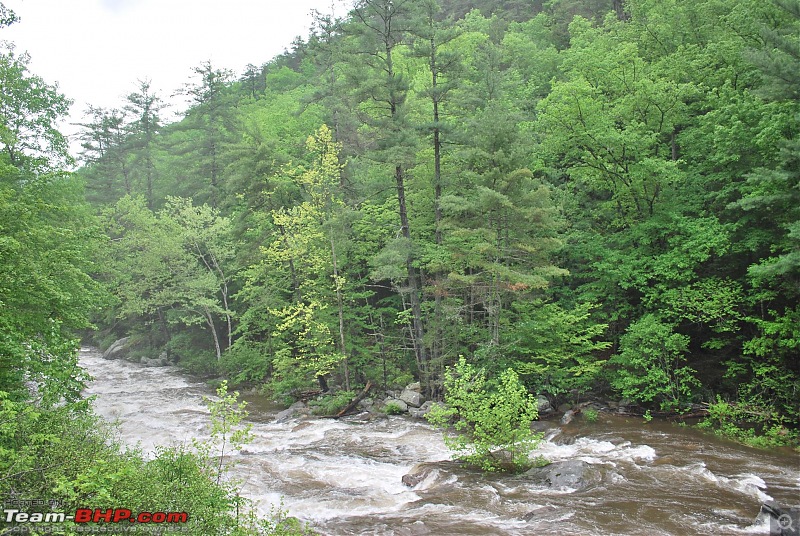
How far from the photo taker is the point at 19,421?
22.1ft

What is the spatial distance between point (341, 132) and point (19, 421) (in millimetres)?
19299

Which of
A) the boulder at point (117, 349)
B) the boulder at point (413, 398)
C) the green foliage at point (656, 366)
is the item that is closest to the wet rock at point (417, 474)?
the boulder at point (413, 398)

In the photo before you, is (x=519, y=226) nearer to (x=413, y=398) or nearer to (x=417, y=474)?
(x=413, y=398)

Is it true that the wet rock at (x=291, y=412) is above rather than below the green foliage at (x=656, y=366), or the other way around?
below

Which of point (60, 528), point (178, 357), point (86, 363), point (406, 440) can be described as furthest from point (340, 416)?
point (86, 363)

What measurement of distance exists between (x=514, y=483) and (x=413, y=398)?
26.5 ft

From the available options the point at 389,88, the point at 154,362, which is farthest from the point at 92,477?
the point at 154,362

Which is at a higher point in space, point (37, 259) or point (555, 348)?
point (37, 259)

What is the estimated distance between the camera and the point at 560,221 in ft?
56.7

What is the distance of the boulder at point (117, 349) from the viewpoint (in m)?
33.6

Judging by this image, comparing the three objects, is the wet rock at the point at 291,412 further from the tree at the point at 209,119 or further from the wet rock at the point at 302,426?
the tree at the point at 209,119

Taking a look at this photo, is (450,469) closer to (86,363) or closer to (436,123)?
(436,123)

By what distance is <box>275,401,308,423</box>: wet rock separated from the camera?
18.1 metres

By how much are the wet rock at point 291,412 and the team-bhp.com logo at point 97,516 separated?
12.3 meters
